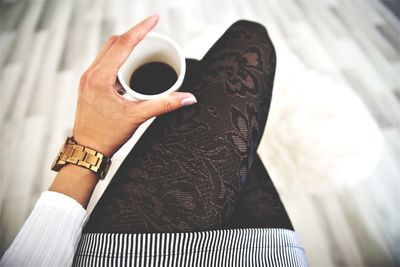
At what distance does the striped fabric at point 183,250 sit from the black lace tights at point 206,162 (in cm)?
3

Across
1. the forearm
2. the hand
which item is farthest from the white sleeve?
the hand

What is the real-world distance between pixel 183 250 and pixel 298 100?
90cm

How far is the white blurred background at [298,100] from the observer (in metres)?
1.01

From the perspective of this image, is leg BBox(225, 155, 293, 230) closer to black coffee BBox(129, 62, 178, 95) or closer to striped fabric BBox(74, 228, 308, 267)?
striped fabric BBox(74, 228, 308, 267)

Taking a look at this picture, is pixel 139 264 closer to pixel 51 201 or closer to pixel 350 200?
pixel 51 201

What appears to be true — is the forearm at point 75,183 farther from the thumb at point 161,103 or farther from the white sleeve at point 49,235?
the thumb at point 161,103

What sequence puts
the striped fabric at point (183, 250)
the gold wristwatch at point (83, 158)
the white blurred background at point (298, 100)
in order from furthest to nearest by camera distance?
the white blurred background at point (298, 100), the gold wristwatch at point (83, 158), the striped fabric at point (183, 250)

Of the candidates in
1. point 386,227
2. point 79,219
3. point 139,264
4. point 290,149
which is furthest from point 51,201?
point 386,227

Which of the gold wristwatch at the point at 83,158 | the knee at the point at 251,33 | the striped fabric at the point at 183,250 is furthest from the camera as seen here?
the knee at the point at 251,33

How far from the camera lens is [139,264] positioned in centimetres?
48

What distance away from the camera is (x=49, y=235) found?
19.8 inches

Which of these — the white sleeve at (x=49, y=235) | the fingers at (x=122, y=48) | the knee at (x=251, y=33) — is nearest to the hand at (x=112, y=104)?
the fingers at (x=122, y=48)

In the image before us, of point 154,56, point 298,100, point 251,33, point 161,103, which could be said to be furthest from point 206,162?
point 298,100

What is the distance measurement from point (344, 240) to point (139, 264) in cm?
87
